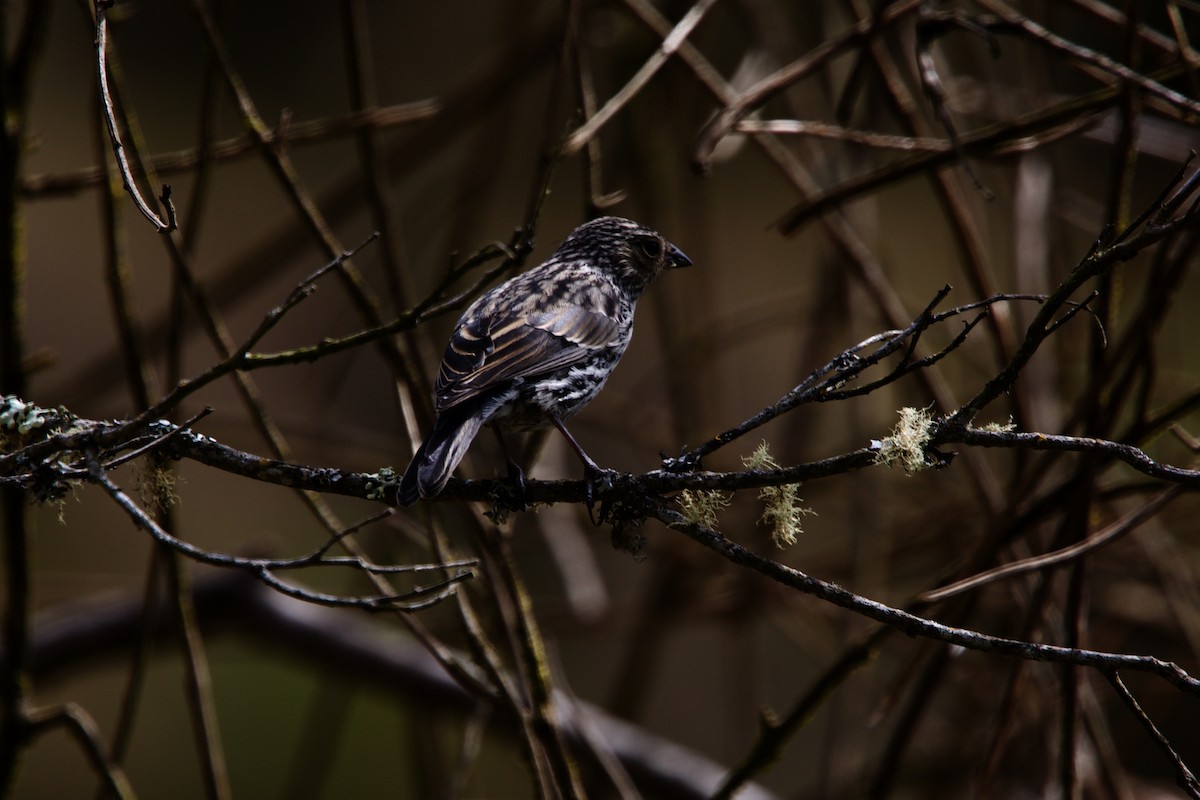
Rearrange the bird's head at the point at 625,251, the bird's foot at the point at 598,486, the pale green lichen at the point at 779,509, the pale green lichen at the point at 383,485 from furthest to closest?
the bird's head at the point at 625,251
the pale green lichen at the point at 383,485
the bird's foot at the point at 598,486
the pale green lichen at the point at 779,509

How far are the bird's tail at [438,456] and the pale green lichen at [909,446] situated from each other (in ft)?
3.08

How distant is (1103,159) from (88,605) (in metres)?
6.95

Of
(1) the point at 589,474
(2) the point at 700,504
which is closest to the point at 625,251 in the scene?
(1) the point at 589,474

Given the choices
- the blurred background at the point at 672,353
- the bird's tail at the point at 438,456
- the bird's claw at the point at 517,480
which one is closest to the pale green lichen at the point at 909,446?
the blurred background at the point at 672,353

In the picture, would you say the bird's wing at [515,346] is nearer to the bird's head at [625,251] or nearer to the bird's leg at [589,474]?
the bird's leg at [589,474]

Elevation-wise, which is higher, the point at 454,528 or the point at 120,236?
the point at 454,528

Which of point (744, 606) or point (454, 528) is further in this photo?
point (454, 528)

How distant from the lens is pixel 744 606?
4.52 meters

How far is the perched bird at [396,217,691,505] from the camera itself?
2637mm

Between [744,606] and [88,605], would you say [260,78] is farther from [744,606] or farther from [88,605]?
[744,606]

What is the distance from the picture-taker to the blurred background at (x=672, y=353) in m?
2.84

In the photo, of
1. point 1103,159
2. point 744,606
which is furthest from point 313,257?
point 1103,159

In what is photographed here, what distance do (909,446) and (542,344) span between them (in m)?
1.50

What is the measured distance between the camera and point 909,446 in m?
1.76
